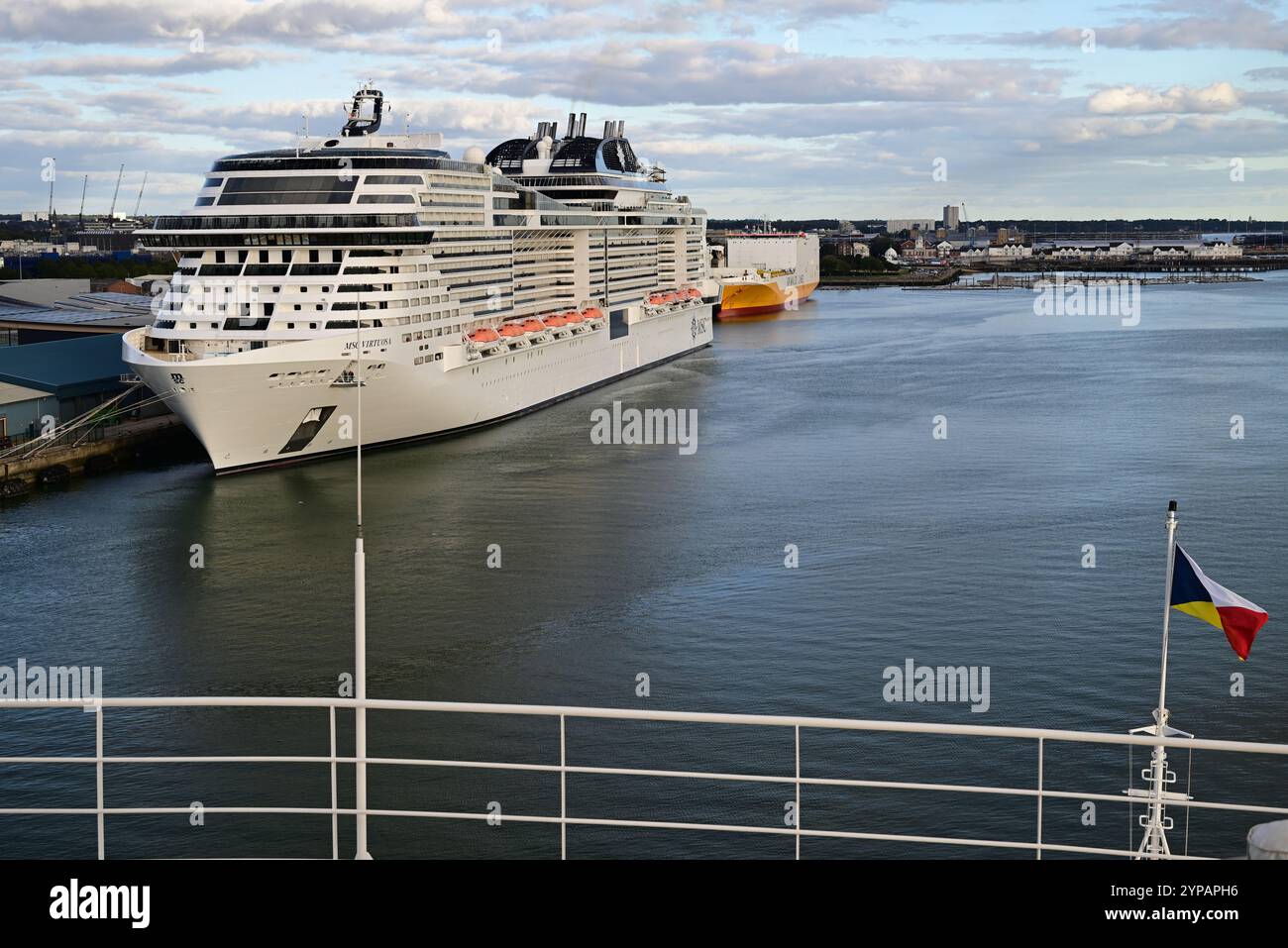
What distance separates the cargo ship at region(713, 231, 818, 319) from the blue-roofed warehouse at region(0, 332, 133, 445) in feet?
145

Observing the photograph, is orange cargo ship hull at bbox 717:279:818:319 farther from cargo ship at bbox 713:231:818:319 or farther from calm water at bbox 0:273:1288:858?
calm water at bbox 0:273:1288:858

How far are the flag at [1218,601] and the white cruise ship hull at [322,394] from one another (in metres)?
18.8

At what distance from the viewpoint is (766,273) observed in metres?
82.4

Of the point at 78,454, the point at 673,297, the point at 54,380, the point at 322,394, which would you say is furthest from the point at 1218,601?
the point at 673,297

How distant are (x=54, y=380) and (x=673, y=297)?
2605 centimetres

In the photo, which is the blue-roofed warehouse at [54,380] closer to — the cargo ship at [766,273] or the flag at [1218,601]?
the flag at [1218,601]

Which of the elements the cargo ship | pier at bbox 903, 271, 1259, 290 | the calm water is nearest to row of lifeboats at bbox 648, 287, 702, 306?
the calm water

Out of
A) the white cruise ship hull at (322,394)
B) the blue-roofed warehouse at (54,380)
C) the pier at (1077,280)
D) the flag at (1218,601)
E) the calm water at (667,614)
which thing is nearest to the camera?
the flag at (1218,601)

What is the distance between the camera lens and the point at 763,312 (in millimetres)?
78562

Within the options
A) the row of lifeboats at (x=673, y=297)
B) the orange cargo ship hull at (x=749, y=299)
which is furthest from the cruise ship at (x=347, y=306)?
the orange cargo ship hull at (x=749, y=299)

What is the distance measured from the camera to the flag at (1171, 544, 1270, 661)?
7.78 meters

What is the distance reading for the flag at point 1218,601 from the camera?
7.78 metres
